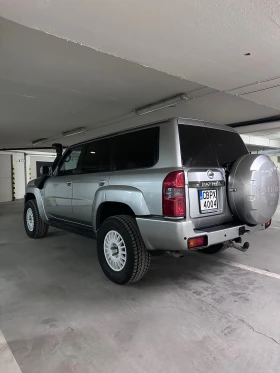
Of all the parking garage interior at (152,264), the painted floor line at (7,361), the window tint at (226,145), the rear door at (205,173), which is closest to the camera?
the painted floor line at (7,361)

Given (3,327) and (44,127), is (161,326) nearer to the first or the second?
(3,327)

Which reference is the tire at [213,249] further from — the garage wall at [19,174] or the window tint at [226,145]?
the garage wall at [19,174]

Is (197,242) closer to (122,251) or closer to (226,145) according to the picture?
(122,251)

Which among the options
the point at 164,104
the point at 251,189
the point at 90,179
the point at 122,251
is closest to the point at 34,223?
the point at 90,179

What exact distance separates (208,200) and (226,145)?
0.95 metres

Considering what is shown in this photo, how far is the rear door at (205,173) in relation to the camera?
259 centimetres

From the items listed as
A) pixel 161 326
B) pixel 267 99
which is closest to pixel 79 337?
pixel 161 326

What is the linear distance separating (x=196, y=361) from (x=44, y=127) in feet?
23.4

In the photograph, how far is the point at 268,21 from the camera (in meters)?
2.15

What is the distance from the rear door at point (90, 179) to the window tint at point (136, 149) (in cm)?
21

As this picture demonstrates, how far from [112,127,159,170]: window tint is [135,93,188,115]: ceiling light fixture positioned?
71.3 inches

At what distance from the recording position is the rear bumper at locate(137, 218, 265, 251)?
2.46 meters

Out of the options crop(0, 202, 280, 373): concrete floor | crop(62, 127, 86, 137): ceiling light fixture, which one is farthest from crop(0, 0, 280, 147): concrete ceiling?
crop(0, 202, 280, 373): concrete floor

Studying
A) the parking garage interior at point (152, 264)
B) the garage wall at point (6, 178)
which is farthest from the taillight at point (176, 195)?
the garage wall at point (6, 178)
